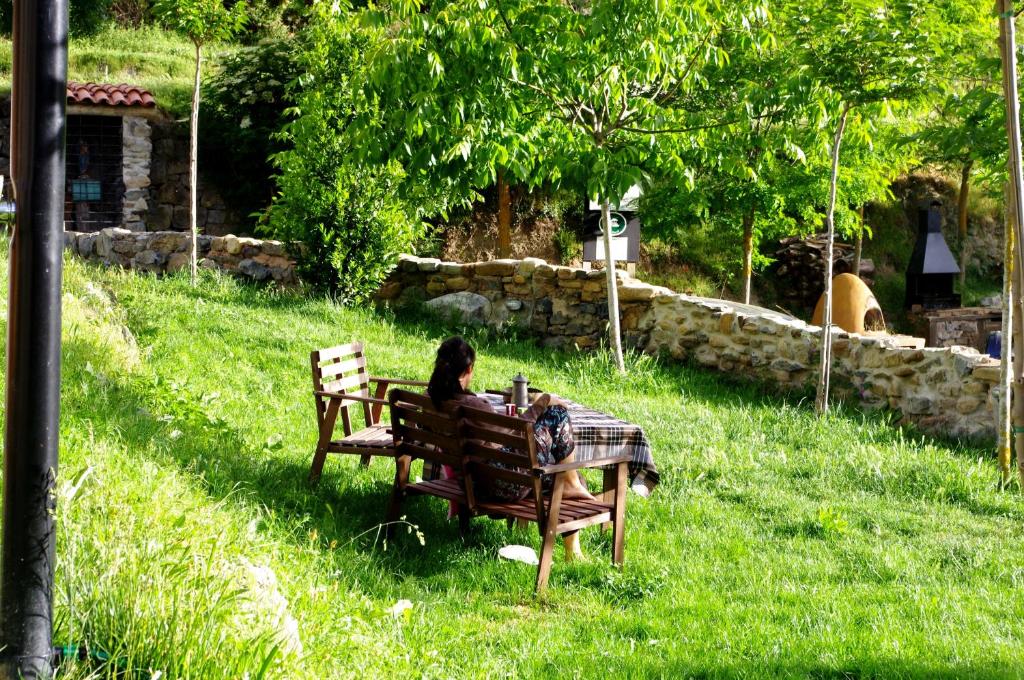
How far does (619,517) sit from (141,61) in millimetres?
20927

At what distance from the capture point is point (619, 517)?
539 cm

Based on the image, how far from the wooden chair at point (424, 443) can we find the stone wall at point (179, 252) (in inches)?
301

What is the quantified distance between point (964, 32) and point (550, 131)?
389 cm

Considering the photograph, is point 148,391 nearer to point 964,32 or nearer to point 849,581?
point 849,581

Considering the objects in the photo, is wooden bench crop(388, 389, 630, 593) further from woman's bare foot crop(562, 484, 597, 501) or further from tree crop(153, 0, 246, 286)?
tree crop(153, 0, 246, 286)

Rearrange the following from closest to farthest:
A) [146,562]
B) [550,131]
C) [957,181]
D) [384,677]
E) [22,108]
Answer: [22,108] < [146,562] < [384,677] < [550,131] < [957,181]

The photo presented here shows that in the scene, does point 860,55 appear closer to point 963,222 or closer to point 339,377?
point 339,377

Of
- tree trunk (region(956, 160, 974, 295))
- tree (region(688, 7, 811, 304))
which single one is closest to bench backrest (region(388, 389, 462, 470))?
tree (region(688, 7, 811, 304))

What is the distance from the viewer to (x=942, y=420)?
30.9ft

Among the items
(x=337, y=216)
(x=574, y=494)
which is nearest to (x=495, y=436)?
(x=574, y=494)

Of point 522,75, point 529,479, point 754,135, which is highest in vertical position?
point 522,75

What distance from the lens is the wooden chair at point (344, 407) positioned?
605 cm

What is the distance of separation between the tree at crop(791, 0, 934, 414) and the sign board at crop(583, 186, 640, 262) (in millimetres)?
3734

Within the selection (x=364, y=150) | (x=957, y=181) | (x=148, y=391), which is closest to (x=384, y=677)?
(x=148, y=391)
